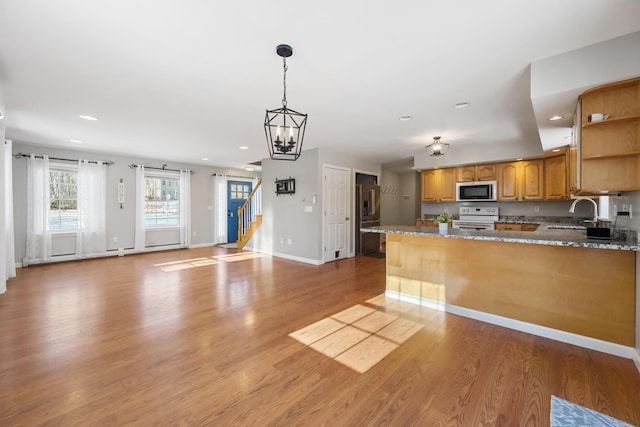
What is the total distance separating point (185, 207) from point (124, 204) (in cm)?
139

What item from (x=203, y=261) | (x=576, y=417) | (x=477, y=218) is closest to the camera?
(x=576, y=417)

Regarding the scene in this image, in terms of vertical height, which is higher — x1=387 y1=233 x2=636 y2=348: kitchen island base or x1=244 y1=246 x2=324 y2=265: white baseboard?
x1=387 y1=233 x2=636 y2=348: kitchen island base

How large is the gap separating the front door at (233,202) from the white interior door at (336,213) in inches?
161

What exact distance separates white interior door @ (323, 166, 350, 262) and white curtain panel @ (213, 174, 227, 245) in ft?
13.2

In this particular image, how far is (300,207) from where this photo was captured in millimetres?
6254

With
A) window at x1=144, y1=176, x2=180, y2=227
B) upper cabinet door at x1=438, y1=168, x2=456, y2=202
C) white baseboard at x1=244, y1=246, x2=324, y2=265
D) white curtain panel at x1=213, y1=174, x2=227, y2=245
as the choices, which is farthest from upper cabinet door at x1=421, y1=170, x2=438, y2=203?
window at x1=144, y1=176, x2=180, y2=227

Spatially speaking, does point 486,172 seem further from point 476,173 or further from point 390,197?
point 390,197

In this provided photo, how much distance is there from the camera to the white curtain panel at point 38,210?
552 centimetres

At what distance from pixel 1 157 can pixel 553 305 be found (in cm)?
683

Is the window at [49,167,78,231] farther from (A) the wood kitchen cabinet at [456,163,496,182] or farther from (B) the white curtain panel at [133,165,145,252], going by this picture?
(A) the wood kitchen cabinet at [456,163,496,182]

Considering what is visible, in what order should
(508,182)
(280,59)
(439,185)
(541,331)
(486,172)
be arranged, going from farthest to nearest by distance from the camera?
(439,185) < (486,172) < (508,182) < (541,331) < (280,59)

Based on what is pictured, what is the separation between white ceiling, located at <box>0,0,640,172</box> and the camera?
1828 mm

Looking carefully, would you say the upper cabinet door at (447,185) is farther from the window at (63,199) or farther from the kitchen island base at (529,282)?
the window at (63,199)

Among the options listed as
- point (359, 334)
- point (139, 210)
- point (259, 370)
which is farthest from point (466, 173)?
point (139, 210)
